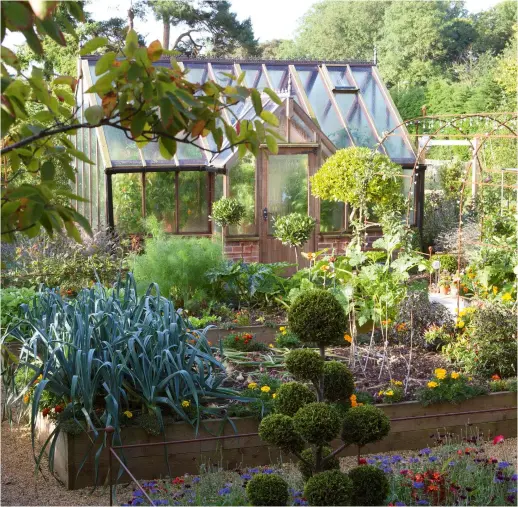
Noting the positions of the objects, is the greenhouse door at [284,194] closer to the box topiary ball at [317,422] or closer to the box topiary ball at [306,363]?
the box topiary ball at [306,363]

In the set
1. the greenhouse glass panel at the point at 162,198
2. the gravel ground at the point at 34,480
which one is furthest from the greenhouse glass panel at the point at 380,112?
the gravel ground at the point at 34,480

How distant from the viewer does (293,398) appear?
13.4ft

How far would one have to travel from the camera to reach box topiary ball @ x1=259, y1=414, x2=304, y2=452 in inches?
154

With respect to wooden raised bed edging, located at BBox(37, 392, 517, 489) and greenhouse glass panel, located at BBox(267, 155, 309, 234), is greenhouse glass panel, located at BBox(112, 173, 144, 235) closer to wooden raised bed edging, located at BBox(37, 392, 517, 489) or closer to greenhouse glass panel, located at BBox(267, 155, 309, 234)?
greenhouse glass panel, located at BBox(267, 155, 309, 234)

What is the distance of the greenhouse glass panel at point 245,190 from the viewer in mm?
11844

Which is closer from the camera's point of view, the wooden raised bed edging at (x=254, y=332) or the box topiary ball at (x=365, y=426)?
the box topiary ball at (x=365, y=426)

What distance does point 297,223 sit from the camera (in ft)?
33.7

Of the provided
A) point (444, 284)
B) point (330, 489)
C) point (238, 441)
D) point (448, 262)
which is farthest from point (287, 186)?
point (330, 489)

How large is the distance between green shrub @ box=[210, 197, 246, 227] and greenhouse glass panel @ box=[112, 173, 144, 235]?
3.69 feet

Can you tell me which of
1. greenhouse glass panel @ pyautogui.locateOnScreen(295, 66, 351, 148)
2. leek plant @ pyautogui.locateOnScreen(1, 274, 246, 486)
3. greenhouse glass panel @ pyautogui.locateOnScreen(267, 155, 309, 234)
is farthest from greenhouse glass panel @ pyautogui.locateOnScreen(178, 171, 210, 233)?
leek plant @ pyautogui.locateOnScreen(1, 274, 246, 486)

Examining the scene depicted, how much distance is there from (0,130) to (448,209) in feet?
40.5

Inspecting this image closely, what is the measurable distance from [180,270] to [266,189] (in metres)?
3.74

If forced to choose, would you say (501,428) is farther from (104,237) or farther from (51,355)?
(104,237)

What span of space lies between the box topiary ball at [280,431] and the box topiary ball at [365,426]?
0.82 ft
